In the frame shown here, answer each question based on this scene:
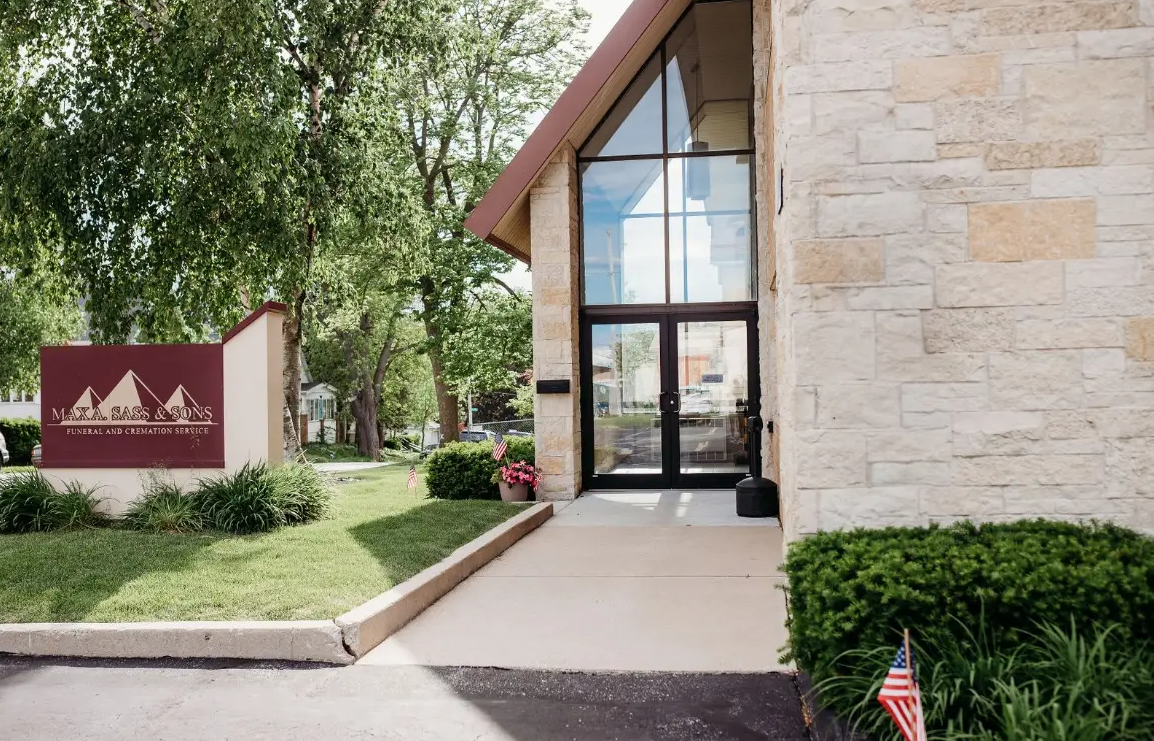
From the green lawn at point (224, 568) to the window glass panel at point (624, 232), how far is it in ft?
14.3

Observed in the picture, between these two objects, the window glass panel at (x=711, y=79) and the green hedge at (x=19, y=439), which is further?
the green hedge at (x=19, y=439)

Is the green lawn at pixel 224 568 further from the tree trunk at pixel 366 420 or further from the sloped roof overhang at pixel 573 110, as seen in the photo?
the tree trunk at pixel 366 420

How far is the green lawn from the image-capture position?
5.93 metres

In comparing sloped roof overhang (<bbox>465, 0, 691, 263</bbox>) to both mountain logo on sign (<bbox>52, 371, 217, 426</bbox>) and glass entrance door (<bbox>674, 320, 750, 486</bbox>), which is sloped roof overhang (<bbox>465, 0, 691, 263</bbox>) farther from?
mountain logo on sign (<bbox>52, 371, 217, 426</bbox>)

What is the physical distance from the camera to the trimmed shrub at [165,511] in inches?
359

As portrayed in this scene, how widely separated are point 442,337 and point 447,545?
658 inches

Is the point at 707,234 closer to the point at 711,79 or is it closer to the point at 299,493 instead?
the point at 711,79

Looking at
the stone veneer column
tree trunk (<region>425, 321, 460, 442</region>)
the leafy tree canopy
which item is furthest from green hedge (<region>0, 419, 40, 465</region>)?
the stone veneer column

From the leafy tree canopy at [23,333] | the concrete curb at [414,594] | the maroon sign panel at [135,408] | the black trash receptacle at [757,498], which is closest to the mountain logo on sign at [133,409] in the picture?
the maroon sign panel at [135,408]

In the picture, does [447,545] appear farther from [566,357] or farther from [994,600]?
[994,600]

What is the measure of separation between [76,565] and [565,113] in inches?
288

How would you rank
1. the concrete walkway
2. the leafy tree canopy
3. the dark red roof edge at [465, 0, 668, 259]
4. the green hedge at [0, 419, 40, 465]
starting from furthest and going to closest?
the green hedge at [0, 419, 40, 465] → the leafy tree canopy → the dark red roof edge at [465, 0, 668, 259] → the concrete walkway

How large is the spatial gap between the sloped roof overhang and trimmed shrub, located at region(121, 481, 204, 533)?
464 centimetres

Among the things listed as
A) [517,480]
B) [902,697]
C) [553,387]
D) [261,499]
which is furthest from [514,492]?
[902,697]
